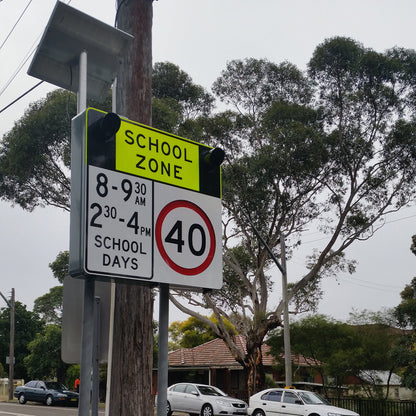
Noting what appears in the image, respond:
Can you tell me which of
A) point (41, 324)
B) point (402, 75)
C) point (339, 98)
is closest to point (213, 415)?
point (339, 98)

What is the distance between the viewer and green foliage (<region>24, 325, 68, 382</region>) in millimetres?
40344

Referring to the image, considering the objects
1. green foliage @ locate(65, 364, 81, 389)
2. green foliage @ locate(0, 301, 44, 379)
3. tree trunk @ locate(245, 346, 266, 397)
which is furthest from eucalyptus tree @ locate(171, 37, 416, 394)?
green foliage @ locate(0, 301, 44, 379)

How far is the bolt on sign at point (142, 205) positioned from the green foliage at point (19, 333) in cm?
4987

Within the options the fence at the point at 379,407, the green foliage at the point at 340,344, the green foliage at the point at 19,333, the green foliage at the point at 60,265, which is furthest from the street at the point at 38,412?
the green foliage at the point at 19,333

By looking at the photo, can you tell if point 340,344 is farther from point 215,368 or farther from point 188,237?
point 188,237

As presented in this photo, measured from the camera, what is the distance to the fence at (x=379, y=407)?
24.8m

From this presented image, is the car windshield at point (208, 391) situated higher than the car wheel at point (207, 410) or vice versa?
the car windshield at point (208, 391)

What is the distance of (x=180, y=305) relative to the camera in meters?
27.7

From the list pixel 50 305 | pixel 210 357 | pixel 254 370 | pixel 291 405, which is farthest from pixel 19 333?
pixel 291 405

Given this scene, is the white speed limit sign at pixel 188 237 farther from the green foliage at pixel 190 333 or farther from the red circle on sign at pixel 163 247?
the green foliage at pixel 190 333

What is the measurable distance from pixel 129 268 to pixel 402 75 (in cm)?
2543

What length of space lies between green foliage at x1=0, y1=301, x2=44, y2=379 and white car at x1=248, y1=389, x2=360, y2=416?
110ft

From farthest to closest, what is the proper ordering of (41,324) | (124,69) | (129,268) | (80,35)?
1. (41,324)
2. (124,69)
3. (80,35)
4. (129,268)

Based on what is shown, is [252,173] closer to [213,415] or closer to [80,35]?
[213,415]
